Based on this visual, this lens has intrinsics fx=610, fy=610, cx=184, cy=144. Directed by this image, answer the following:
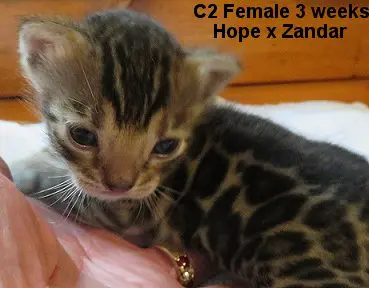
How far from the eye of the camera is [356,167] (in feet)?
4.01

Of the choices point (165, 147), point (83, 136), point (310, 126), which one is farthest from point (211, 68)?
point (310, 126)

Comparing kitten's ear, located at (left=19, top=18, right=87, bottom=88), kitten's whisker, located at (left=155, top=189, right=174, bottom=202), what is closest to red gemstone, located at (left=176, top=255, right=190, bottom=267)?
kitten's whisker, located at (left=155, top=189, right=174, bottom=202)

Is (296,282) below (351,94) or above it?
above

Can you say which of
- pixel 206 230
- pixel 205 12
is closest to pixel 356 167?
pixel 206 230

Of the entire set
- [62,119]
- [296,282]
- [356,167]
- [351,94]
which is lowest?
[351,94]

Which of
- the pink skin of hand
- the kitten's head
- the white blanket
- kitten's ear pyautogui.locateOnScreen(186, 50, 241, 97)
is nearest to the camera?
the pink skin of hand

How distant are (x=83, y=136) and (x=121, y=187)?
0.38 feet

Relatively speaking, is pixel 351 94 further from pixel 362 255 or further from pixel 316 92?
pixel 362 255

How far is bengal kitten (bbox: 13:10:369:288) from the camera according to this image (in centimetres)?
109

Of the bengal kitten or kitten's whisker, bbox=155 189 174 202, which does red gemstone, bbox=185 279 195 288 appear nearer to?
the bengal kitten

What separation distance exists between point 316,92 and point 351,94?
0.15 metres

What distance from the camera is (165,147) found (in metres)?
1.17

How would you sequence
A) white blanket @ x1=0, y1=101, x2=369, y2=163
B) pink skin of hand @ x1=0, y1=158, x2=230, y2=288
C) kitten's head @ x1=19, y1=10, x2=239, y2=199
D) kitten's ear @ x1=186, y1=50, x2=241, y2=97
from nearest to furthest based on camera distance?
1. pink skin of hand @ x1=0, y1=158, x2=230, y2=288
2. kitten's head @ x1=19, y1=10, x2=239, y2=199
3. kitten's ear @ x1=186, y1=50, x2=241, y2=97
4. white blanket @ x1=0, y1=101, x2=369, y2=163

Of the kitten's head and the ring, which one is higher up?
the kitten's head
